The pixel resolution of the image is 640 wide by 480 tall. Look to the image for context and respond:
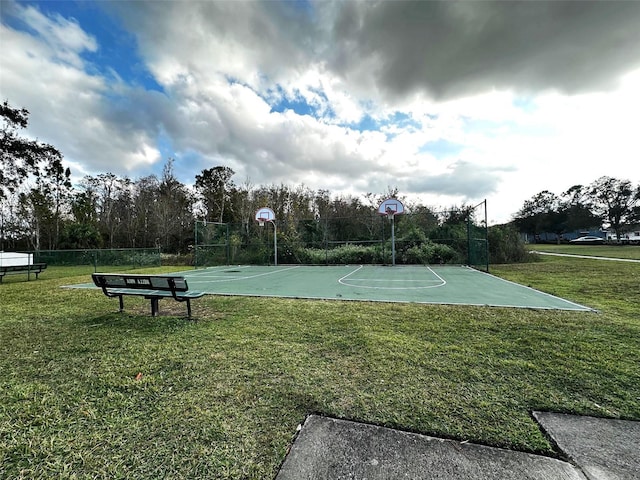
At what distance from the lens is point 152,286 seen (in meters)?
4.33

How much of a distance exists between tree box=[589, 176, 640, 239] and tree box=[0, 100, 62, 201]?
7048 cm

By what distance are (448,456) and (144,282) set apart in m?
4.59

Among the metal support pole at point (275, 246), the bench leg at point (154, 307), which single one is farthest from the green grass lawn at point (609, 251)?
the bench leg at point (154, 307)

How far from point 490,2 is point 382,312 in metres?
8.20

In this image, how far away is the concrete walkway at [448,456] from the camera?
140 centimetres

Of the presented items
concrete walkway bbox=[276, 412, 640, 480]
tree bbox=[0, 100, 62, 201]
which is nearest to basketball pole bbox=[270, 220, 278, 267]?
concrete walkway bbox=[276, 412, 640, 480]

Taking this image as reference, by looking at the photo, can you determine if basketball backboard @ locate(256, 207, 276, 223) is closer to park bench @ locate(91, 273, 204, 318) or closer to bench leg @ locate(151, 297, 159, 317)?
park bench @ locate(91, 273, 204, 318)

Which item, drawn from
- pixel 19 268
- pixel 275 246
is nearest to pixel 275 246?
pixel 275 246

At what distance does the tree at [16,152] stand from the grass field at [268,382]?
709 inches

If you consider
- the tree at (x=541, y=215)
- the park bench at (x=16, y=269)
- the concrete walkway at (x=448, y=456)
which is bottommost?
the concrete walkway at (x=448, y=456)

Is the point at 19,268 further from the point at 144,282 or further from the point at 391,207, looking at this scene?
the point at 391,207

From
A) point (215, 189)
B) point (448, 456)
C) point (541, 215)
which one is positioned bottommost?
point (448, 456)

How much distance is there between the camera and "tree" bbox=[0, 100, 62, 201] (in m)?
15.5

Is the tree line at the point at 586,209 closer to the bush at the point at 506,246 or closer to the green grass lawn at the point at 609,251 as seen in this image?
the green grass lawn at the point at 609,251
